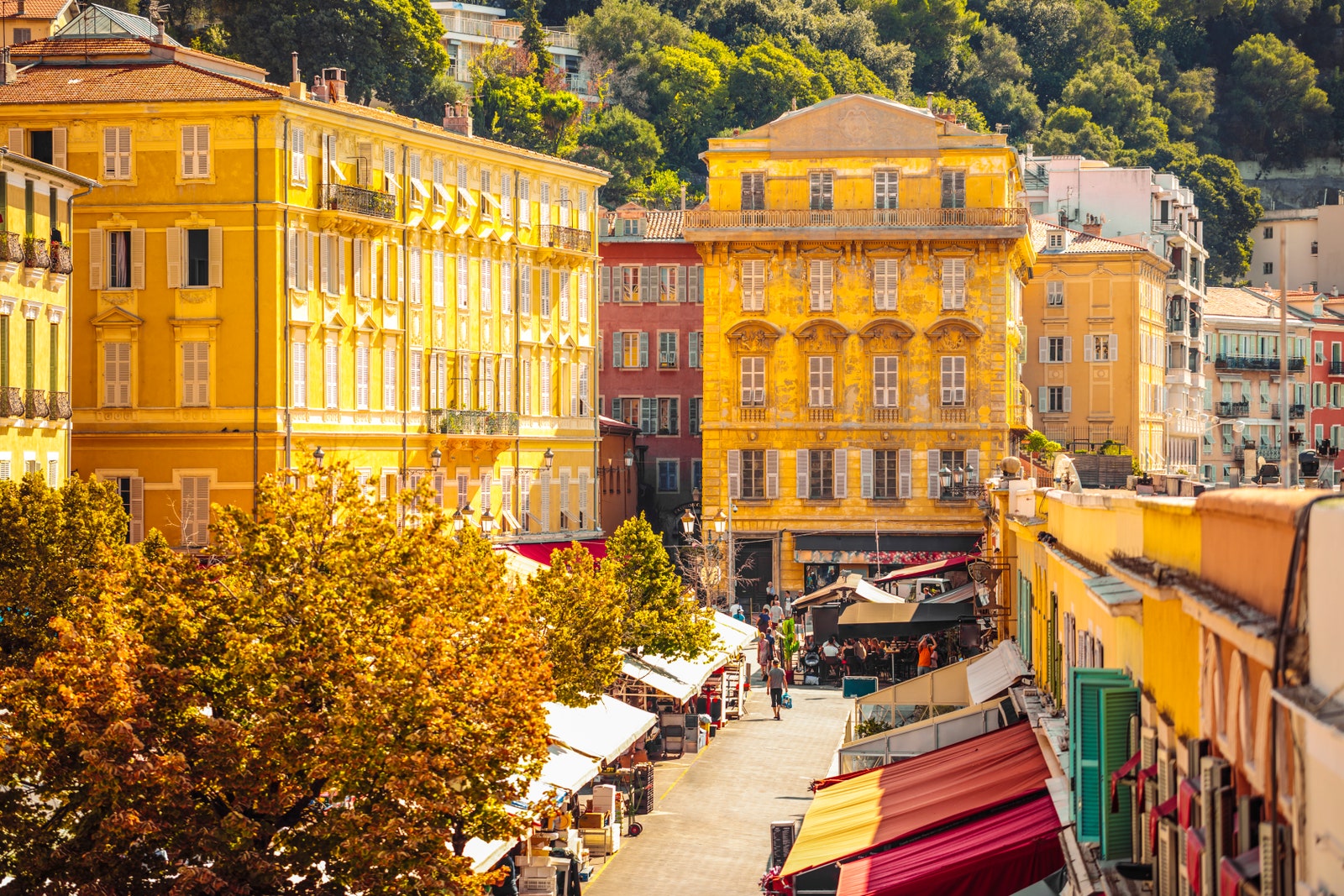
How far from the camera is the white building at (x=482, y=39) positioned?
13962 centimetres

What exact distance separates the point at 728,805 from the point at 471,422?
29.2 meters

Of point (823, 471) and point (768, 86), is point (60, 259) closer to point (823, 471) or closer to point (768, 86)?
point (823, 471)

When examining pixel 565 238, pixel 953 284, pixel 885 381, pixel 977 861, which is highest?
pixel 565 238

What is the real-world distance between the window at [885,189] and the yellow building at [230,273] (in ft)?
52.5

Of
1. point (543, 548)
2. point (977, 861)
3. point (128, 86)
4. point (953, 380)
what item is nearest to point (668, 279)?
point (953, 380)

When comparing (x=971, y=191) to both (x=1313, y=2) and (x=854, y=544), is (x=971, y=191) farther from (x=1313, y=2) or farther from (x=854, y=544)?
(x=1313, y=2)

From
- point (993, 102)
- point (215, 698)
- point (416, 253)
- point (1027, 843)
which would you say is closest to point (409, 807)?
point (215, 698)

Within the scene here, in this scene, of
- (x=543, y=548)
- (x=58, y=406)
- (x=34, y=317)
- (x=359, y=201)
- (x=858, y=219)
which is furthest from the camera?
(x=858, y=219)

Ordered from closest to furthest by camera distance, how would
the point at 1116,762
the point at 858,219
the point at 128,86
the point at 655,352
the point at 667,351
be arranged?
the point at 1116,762 → the point at 128,86 → the point at 858,219 → the point at 667,351 → the point at 655,352

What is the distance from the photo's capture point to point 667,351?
87875 mm

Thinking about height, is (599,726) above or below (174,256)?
below

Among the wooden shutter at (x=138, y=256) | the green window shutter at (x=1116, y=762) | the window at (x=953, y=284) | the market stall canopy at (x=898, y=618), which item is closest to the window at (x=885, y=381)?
the window at (x=953, y=284)

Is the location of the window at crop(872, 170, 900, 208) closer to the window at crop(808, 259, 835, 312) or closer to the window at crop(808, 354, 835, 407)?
the window at crop(808, 259, 835, 312)

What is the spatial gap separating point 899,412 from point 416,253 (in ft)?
60.0
